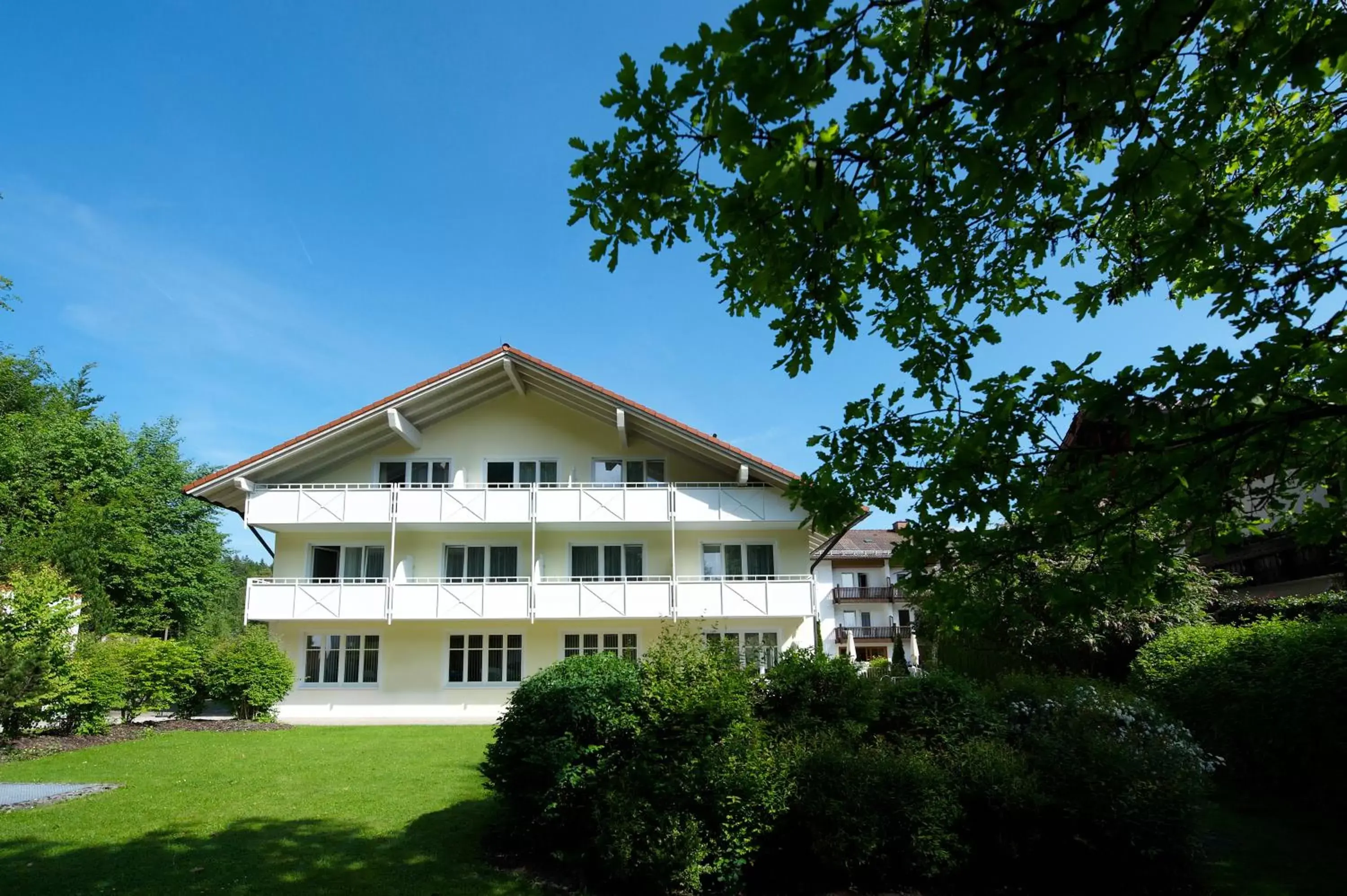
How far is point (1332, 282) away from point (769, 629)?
21.6m

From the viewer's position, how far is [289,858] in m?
8.30

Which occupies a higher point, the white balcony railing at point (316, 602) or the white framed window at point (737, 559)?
the white framed window at point (737, 559)

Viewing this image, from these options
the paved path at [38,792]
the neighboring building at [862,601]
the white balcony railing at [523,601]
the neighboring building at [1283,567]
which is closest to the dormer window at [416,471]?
the white balcony railing at [523,601]

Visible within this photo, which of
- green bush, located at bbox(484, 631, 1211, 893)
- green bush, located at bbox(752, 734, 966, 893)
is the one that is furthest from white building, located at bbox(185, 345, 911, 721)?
green bush, located at bbox(752, 734, 966, 893)

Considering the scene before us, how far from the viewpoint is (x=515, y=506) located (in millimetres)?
24188

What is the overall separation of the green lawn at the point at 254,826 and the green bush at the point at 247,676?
576 centimetres

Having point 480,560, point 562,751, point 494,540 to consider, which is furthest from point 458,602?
point 562,751

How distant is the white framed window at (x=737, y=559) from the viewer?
2525cm

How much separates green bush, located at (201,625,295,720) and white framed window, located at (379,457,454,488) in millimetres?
Result: 6199

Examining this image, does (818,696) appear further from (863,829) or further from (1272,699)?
(1272,699)

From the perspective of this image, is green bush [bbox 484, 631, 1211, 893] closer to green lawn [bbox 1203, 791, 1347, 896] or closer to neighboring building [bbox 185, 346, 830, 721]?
green lawn [bbox 1203, 791, 1347, 896]

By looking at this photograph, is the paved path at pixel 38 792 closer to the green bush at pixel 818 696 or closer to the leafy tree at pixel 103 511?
the green bush at pixel 818 696

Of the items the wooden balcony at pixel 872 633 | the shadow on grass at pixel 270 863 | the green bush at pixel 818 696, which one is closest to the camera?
the shadow on grass at pixel 270 863

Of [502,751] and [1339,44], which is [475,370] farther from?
[1339,44]
